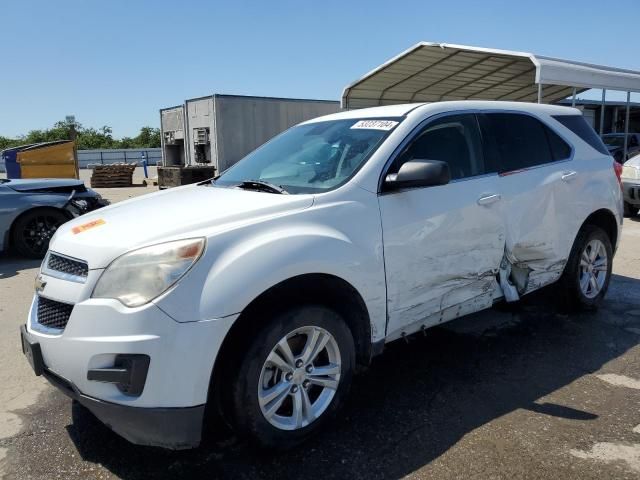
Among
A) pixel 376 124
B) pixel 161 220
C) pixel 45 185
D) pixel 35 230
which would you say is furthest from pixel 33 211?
pixel 376 124

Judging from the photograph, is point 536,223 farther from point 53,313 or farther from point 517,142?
point 53,313

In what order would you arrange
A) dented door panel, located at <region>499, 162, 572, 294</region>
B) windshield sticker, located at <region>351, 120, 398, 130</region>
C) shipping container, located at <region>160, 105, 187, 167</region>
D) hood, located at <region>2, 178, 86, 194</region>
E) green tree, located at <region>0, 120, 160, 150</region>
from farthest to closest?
green tree, located at <region>0, 120, 160, 150</region> < shipping container, located at <region>160, 105, 187, 167</region> < hood, located at <region>2, 178, 86, 194</region> < dented door panel, located at <region>499, 162, 572, 294</region> < windshield sticker, located at <region>351, 120, 398, 130</region>

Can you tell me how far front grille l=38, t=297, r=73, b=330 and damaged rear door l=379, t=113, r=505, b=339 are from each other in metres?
1.68

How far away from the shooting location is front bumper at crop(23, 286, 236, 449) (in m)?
2.32

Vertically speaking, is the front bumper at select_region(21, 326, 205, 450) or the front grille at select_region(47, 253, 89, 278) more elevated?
the front grille at select_region(47, 253, 89, 278)

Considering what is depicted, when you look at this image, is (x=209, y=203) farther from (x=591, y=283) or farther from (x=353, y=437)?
(x=591, y=283)

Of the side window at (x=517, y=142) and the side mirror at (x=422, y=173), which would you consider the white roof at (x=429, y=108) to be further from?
the side mirror at (x=422, y=173)

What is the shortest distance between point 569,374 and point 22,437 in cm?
345

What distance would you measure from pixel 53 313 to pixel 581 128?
4377mm

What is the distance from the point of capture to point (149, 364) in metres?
2.32

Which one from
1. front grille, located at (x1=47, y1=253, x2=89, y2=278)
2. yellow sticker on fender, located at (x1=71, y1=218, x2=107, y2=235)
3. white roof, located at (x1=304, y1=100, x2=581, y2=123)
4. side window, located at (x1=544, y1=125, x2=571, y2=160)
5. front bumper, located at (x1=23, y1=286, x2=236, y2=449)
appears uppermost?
white roof, located at (x1=304, y1=100, x2=581, y2=123)

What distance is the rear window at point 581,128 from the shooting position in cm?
462

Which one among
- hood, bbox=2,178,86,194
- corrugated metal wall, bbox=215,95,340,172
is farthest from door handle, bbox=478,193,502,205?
corrugated metal wall, bbox=215,95,340,172

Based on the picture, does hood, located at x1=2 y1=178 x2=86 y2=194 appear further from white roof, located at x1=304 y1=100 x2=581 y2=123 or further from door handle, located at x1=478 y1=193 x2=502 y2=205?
door handle, located at x1=478 y1=193 x2=502 y2=205
